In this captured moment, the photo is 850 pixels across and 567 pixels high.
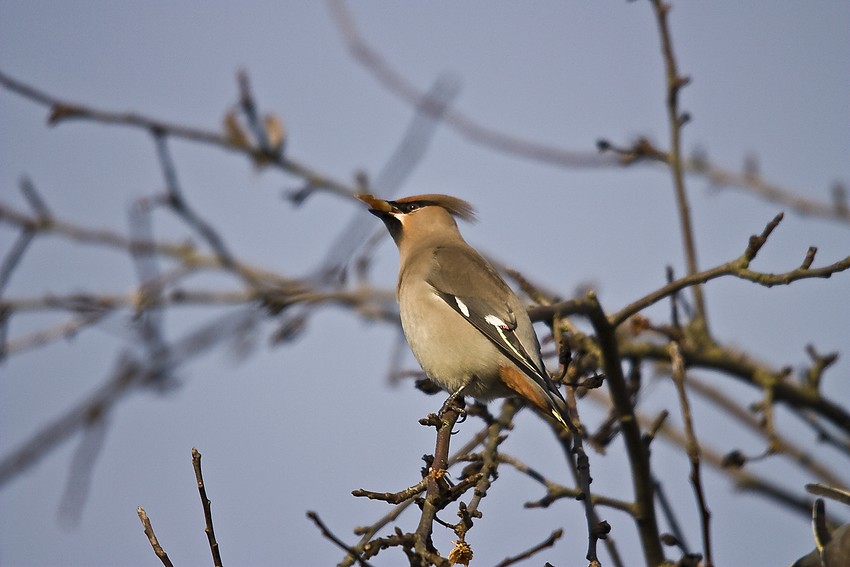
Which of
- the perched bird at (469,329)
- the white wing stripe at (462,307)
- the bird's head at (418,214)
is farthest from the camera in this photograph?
the bird's head at (418,214)

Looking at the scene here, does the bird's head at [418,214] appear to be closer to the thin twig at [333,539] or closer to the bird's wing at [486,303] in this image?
the bird's wing at [486,303]

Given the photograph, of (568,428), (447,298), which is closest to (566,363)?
(568,428)

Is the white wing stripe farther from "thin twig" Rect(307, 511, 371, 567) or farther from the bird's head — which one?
"thin twig" Rect(307, 511, 371, 567)

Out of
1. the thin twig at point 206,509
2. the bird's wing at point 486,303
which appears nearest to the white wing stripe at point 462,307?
the bird's wing at point 486,303

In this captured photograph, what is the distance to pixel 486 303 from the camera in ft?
13.5

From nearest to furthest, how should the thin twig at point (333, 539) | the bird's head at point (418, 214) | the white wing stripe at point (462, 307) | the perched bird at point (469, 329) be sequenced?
1. the thin twig at point (333, 539)
2. the perched bird at point (469, 329)
3. the white wing stripe at point (462, 307)
4. the bird's head at point (418, 214)

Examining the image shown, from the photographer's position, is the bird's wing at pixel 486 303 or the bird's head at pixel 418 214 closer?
the bird's wing at pixel 486 303

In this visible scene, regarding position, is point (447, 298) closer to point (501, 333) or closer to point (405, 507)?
point (501, 333)

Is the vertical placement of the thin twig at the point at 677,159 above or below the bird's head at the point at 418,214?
below

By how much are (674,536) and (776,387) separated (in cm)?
129

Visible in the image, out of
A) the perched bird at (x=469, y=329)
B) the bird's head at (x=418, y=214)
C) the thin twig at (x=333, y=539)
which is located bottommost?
the thin twig at (x=333, y=539)

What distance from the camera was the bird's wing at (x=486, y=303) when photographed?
12.3 feet

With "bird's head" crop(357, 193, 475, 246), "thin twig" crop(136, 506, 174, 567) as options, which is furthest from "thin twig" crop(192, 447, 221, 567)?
"bird's head" crop(357, 193, 475, 246)

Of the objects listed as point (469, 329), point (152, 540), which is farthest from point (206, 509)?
point (469, 329)
